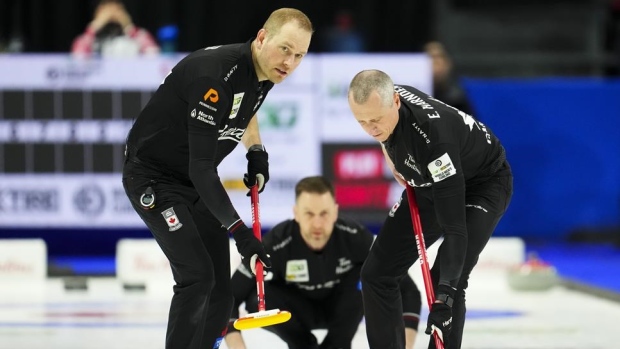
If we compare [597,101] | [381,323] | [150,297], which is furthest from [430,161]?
[597,101]

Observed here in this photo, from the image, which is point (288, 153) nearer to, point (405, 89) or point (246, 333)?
point (246, 333)

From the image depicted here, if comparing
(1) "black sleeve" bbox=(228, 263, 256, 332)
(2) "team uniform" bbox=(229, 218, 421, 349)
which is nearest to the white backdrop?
(2) "team uniform" bbox=(229, 218, 421, 349)

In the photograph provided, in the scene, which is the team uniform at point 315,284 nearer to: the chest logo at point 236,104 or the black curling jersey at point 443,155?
the black curling jersey at point 443,155

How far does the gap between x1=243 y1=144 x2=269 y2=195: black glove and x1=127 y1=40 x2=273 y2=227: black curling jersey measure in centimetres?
27

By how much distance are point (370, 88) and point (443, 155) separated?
18.7 inches

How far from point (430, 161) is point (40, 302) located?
16.4 ft

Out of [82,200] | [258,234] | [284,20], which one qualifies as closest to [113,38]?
[82,200]

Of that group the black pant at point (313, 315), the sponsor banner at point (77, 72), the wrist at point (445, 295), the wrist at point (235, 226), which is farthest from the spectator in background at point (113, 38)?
the wrist at point (445, 295)

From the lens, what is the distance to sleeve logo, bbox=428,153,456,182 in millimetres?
5555

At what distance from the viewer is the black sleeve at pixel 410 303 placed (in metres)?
6.74

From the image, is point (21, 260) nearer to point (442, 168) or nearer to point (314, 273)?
point (314, 273)

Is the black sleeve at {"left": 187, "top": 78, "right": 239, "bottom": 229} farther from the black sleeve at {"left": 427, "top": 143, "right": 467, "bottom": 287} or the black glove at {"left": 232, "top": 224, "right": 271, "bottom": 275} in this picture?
the black sleeve at {"left": 427, "top": 143, "right": 467, "bottom": 287}

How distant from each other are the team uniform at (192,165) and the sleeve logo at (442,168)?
0.95 m

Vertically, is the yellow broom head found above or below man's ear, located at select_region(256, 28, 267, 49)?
below
